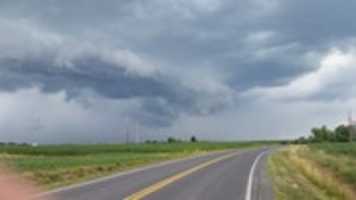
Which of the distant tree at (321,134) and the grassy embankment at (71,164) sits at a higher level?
the distant tree at (321,134)

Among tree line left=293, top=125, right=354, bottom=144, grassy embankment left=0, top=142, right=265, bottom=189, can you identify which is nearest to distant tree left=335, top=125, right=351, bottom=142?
tree line left=293, top=125, right=354, bottom=144

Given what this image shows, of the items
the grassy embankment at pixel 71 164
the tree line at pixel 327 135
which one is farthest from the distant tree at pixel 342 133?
the grassy embankment at pixel 71 164

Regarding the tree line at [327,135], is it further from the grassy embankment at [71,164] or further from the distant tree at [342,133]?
the grassy embankment at [71,164]

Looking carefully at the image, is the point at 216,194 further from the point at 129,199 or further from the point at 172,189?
the point at 129,199

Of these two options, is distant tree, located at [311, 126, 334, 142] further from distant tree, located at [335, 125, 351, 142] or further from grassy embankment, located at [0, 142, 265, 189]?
grassy embankment, located at [0, 142, 265, 189]

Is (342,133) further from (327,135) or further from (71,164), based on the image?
(71,164)

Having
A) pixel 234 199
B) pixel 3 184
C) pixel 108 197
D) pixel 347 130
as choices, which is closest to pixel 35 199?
pixel 108 197

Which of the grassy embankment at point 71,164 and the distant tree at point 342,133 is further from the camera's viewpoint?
the distant tree at point 342,133

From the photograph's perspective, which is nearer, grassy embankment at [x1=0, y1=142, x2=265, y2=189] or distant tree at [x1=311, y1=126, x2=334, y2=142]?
grassy embankment at [x1=0, y1=142, x2=265, y2=189]

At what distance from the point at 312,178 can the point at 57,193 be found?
15827 mm

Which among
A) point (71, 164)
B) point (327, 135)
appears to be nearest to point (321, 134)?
point (327, 135)

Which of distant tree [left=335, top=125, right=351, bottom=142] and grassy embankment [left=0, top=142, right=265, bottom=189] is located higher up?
distant tree [left=335, top=125, right=351, bottom=142]

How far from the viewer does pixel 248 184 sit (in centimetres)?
2005

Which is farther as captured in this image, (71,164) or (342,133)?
(342,133)
